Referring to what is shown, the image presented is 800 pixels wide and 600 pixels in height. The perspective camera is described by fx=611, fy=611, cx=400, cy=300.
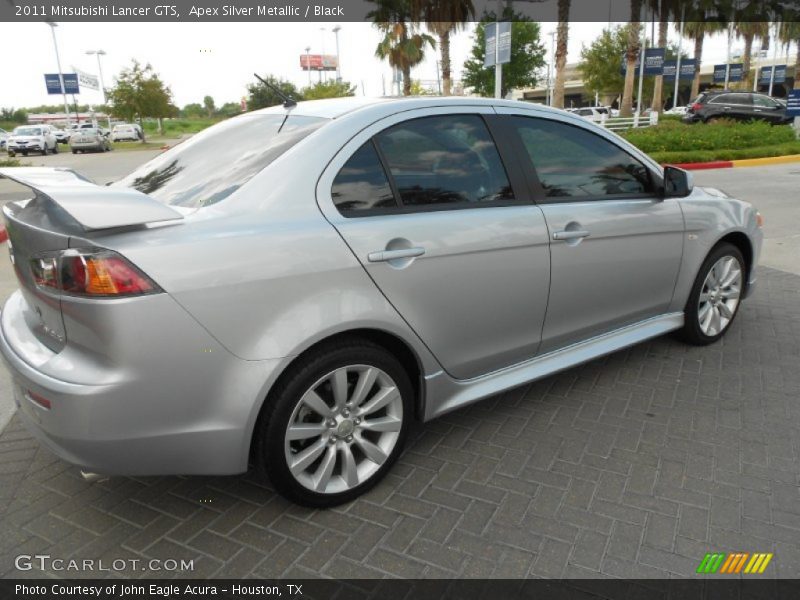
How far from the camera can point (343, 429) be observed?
2.52 meters

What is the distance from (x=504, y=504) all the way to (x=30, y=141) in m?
36.1

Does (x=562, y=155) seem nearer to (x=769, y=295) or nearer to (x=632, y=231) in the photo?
(x=632, y=231)

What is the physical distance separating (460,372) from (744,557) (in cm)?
132

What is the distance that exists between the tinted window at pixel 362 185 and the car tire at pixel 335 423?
56 cm

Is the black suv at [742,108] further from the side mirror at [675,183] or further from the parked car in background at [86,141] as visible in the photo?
the parked car in background at [86,141]

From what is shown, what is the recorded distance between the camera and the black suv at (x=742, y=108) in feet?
81.1

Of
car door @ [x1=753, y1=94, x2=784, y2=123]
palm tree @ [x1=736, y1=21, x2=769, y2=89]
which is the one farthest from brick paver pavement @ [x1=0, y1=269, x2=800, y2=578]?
palm tree @ [x1=736, y1=21, x2=769, y2=89]

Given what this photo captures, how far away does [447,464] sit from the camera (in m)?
2.91

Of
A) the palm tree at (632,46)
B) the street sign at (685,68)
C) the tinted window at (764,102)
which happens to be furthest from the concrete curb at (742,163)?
the street sign at (685,68)

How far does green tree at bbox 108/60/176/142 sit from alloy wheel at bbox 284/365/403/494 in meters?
43.5

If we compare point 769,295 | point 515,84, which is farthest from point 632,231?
point 515,84

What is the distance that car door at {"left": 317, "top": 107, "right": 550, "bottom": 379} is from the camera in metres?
2.50

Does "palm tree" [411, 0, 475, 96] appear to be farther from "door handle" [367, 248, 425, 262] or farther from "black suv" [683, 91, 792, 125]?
"door handle" [367, 248, 425, 262]

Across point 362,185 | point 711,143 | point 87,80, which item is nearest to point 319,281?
point 362,185
